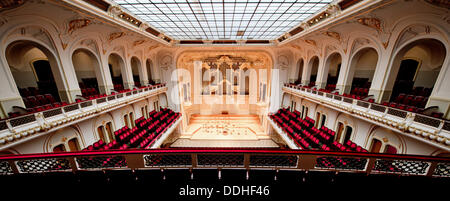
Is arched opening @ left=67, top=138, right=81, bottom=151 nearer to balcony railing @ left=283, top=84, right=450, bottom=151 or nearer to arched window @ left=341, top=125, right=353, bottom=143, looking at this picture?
balcony railing @ left=283, top=84, right=450, bottom=151

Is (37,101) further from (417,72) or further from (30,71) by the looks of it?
(417,72)

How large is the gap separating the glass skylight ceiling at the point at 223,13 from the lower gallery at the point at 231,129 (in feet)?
0.30

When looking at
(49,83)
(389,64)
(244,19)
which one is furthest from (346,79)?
(49,83)

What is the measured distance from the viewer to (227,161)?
2951 millimetres

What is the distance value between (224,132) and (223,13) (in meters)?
10.4

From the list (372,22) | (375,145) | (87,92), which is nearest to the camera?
(372,22)

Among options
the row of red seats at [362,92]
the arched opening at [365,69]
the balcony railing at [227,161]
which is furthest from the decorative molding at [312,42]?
the balcony railing at [227,161]

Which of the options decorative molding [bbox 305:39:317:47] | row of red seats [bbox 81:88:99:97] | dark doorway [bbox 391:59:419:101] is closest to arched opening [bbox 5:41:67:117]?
row of red seats [bbox 81:88:99:97]

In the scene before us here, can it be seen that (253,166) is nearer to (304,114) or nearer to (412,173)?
(412,173)

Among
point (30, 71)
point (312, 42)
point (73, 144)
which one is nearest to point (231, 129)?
point (312, 42)

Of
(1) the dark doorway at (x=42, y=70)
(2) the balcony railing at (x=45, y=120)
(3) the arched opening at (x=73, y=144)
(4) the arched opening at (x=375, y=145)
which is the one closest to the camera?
(2) the balcony railing at (x=45, y=120)

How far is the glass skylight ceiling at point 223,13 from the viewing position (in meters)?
5.93

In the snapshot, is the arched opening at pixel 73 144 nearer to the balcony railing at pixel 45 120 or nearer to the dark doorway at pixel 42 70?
the balcony railing at pixel 45 120

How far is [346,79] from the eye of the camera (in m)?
Answer: 8.35
